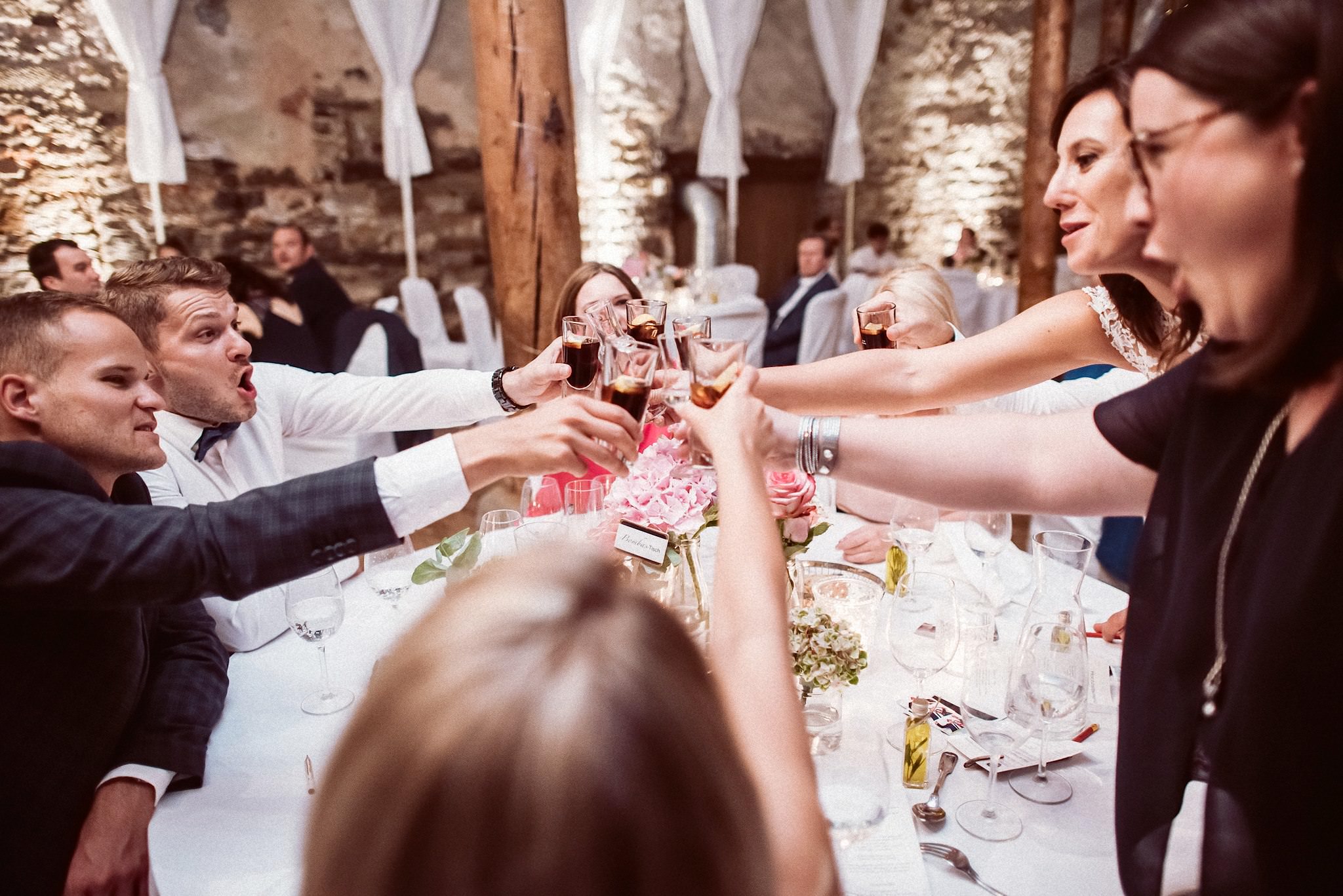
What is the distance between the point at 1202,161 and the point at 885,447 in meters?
0.61

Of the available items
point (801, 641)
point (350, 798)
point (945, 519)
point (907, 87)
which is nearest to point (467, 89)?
point (907, 87)

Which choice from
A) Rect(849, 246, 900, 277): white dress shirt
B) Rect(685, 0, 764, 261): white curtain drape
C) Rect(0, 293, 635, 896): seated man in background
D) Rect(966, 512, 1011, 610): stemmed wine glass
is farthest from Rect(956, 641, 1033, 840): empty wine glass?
Rect(685, 0, 764, 261): white curtain drape

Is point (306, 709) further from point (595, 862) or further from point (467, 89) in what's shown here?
point (467, 89)

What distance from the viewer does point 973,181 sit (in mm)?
8914

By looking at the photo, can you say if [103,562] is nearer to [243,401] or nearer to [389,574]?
[389,574]

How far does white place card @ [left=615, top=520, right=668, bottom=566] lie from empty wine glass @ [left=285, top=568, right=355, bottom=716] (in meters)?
0.59

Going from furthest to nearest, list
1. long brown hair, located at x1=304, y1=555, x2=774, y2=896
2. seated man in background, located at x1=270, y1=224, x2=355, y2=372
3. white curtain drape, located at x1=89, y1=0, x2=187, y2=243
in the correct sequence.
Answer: white curtain drape, located at x1=89, y1=0, x2=187, y2=243 < seated man in background, located at x1=270, y1=224, x2=355, y2=372 < long brown hair, located at x1=304, y1=555, x2=774, y2=896

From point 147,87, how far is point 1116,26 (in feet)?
25.2

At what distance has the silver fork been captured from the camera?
1.06 m

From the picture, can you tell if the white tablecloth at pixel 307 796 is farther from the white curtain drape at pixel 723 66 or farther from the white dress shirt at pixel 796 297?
the white curtain drape at pixel 723 66

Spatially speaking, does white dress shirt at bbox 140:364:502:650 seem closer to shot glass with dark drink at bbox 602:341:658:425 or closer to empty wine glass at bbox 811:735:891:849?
shot glass with dark drink at bbox 602:341:658:425

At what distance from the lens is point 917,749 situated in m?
1.22

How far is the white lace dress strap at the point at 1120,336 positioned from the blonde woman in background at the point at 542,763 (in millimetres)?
1636

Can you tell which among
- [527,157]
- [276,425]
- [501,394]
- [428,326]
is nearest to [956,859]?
[501,394]
